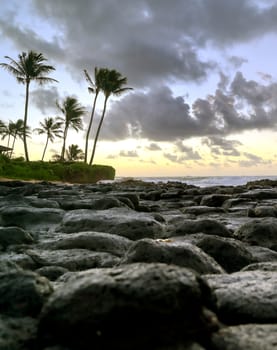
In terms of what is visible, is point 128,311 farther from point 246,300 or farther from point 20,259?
point 20,259

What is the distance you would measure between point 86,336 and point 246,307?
62cm

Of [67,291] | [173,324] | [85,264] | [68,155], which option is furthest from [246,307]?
[68,155]

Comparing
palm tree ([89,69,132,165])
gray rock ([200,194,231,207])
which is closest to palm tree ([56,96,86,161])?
palm tree ([89,69,132,165])

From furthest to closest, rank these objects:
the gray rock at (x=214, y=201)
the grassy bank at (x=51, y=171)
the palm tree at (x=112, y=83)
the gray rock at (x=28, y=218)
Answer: the palm tree at (x=112, y=83) < the grassy bank at (x=51, y=171) < the gray rock at (x=214, y=201) < the gray rock at (x=28, y=218)

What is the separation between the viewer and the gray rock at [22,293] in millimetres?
1536

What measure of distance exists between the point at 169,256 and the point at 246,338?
0.90 metres

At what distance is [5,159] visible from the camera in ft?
92.8

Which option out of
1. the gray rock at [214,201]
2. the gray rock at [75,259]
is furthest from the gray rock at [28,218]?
the gray rock at [214,201]

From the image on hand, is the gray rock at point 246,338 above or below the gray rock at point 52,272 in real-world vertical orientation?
above

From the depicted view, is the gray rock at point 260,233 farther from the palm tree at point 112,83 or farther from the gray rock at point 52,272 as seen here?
the palm tree at point 112,83

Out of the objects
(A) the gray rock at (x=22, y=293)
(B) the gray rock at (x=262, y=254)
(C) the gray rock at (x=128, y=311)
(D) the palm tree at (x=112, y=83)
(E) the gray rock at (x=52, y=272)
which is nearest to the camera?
(C) the gray rock at (x=128, y=311)

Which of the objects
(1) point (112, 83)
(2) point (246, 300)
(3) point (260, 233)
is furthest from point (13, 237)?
(1) point (112, 83)

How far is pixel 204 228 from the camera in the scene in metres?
3.75

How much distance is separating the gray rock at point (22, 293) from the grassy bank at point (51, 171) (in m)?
25.0
